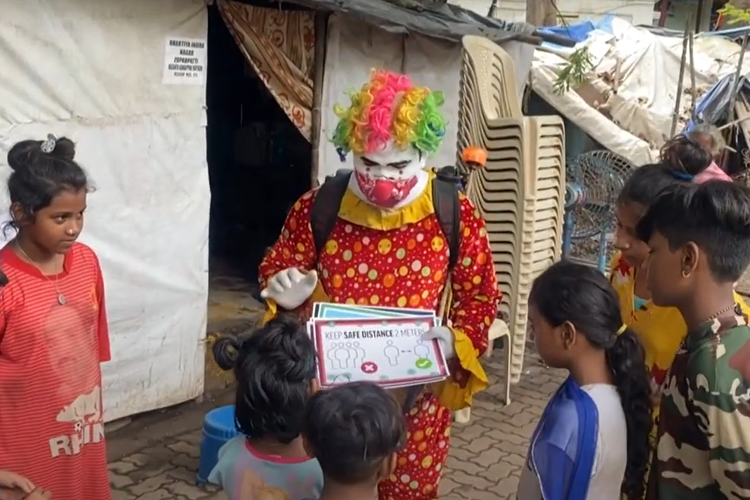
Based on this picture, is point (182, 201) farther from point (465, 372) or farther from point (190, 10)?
point (465, 372)

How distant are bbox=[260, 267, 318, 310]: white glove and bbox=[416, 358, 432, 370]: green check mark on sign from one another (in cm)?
40

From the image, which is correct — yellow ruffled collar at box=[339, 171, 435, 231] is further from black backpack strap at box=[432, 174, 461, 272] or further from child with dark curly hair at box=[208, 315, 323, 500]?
child with dark curly hair at box=[208, 315, 323, 500]

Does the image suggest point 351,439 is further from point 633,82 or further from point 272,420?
point 633,82

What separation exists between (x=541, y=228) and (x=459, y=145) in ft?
2.38

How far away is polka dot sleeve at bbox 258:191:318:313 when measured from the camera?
106 inches

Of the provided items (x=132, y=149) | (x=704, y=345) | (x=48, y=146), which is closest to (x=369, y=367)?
Result: (x=704, y=345)

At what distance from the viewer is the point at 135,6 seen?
4199 mm

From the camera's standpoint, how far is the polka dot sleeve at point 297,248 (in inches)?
106

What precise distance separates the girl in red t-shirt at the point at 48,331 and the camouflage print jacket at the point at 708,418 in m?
1.72

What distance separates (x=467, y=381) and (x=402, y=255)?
1.45 feet

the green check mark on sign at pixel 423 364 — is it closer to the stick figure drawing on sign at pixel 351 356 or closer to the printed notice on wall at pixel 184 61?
the stick figure drawing on sign at pixel 351 356

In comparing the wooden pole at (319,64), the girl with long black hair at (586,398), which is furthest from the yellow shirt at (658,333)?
the wooden pole at (319,64)

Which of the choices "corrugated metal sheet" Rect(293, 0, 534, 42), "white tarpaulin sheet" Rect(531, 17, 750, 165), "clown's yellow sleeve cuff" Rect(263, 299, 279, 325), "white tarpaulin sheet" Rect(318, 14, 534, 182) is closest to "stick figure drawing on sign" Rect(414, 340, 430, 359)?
"clown's yellow sleeve cuff" Rect(263, 299, 279, 325)

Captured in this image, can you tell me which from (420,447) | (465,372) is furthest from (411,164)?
(420,447)
